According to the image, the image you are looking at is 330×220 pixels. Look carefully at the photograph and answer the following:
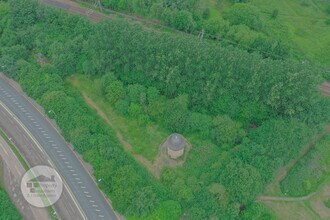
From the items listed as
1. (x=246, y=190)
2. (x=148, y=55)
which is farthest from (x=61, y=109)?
(x=246, y=190)

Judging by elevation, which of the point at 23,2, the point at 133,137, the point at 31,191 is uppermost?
the point at 23,2

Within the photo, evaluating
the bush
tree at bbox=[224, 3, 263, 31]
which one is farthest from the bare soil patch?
tree at bbox=[224, 3, 263, 31]

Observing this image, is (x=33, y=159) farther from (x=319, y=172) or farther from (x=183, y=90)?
(x=319, y=172)

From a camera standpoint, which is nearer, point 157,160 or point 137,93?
point 157,160

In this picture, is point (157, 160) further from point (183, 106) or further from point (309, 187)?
point (309, 187)

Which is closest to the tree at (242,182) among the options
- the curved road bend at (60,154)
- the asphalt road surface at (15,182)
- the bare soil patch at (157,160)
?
the bare soil patch at (157,160)

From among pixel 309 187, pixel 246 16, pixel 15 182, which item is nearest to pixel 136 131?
pixel 15 182
